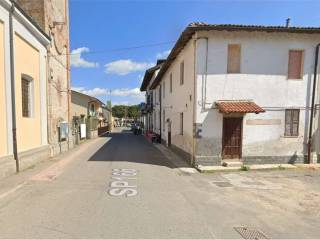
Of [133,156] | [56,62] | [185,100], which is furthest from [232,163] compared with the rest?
[56,62]

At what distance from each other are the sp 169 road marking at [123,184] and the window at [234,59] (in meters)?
6.02

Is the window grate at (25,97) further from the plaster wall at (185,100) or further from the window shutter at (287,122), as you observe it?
the window shutter at (287,122)

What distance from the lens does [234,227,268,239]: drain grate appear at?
441 centimetres

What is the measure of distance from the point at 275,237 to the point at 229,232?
791mm

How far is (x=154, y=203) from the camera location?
6055 mm

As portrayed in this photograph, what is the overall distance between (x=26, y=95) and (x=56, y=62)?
4.69 meters

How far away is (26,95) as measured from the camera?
11.0 meters

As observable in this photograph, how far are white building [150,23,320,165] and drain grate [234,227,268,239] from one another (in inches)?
232

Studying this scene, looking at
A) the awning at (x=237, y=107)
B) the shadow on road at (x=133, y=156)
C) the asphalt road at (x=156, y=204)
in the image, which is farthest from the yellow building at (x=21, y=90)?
the awning at (x=237, y=107)

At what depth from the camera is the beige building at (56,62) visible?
12.9 meters

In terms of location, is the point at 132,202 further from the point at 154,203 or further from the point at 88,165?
the point at 88,165

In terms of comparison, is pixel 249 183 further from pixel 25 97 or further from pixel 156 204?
pixel 25 97

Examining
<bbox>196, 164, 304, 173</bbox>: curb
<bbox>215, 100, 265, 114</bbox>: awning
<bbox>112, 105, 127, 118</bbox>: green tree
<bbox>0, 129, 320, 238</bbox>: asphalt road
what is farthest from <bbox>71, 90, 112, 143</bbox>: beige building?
<bbox>112, 105, 127, 118</bbox>: green tree

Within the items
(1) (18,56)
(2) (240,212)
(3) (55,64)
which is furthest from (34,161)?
(2) (240,212)
